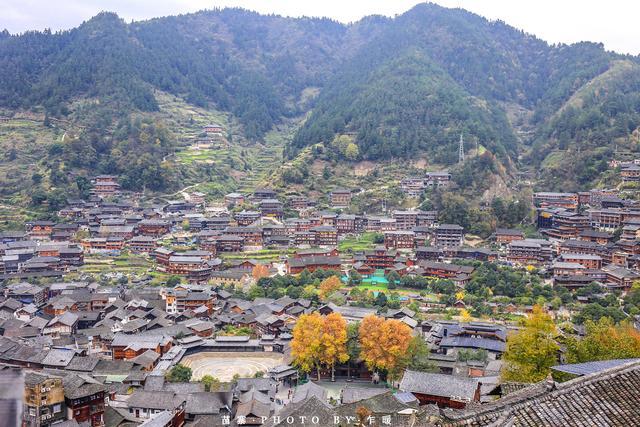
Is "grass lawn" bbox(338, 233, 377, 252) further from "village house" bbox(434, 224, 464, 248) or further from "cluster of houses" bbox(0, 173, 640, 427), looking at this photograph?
"village house" bbox(434, 224, 464, 248)

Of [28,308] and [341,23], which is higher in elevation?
[341,23]

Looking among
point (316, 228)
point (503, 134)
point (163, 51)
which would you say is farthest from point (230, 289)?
point (163, 51)

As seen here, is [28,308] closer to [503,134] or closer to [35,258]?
[35,258]

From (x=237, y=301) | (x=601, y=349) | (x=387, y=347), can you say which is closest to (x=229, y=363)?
(x=237, y=301)

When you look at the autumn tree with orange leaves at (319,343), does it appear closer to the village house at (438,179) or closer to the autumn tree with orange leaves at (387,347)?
the autumn tree with orange leaves at (387,347)

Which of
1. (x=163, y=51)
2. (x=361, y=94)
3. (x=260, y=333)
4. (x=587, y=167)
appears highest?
(x=163, y=51)

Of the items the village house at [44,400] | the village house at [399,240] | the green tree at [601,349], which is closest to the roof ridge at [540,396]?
the green tree at [601,349]

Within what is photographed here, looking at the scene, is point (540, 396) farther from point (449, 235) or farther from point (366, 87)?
point (366, 87)
